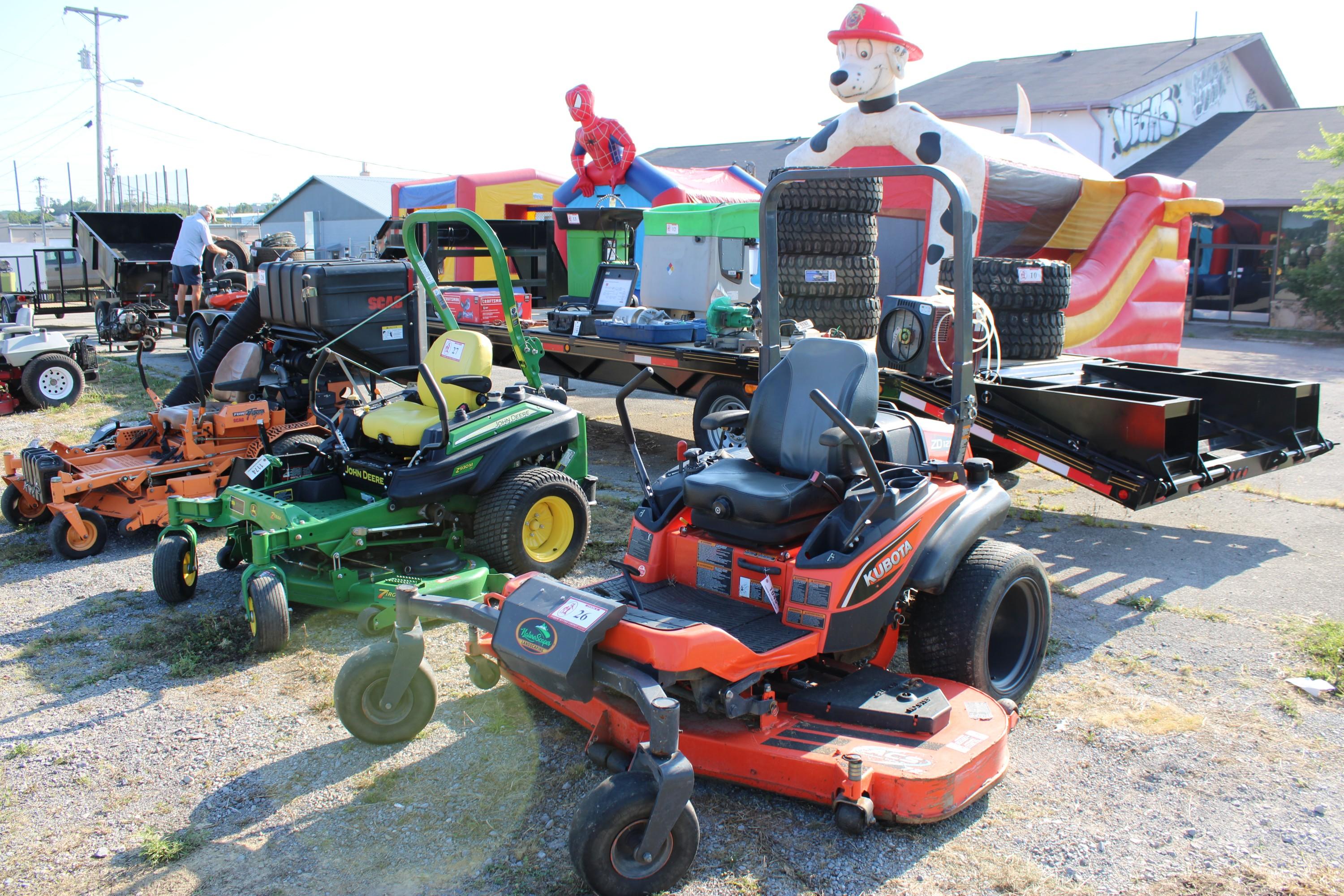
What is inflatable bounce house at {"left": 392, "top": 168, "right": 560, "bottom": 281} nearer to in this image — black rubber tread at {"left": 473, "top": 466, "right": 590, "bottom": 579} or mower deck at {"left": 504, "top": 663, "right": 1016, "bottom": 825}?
black rubber tread at {"left": 473, "top": 466, "right": 590, "bottom": 579}

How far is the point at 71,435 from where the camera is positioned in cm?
928

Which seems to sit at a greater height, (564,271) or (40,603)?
(564,271)

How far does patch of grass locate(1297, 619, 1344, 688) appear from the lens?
446 centimetres

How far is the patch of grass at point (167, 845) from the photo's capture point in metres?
3.10

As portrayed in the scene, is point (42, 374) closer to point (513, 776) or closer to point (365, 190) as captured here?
point (513, 776)

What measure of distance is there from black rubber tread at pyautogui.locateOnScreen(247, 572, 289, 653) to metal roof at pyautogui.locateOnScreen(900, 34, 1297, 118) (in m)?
24.3

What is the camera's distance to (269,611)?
14.7ft

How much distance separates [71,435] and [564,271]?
6574 mm

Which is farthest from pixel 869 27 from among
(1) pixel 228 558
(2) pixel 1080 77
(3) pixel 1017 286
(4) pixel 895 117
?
(2) pixel 1080 77

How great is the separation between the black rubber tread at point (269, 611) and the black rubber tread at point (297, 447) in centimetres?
135

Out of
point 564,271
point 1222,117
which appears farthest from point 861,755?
point 1222,117

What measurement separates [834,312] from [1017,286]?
170 cm

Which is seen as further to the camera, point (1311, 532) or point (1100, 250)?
point (1100, 250)

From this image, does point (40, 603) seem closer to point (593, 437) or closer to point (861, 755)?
point (861, 755)
